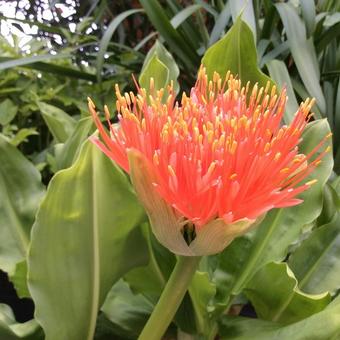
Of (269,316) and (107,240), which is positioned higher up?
(107,240)

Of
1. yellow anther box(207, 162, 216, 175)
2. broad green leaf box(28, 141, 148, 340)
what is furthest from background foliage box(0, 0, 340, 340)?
yellow anther box(207, 162, 216, 175)

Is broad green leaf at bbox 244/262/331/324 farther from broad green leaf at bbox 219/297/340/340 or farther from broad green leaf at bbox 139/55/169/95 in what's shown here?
broad green leaf at bbox 139/55/169/95

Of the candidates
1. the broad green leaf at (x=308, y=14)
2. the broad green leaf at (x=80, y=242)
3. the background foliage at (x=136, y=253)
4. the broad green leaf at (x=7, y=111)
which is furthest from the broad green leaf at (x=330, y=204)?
the broad green leaf at (x=7, y=111)

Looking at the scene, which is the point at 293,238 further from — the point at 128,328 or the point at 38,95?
the point at 38,95

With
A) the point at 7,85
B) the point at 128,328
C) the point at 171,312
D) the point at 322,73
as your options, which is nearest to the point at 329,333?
the point at 171,312

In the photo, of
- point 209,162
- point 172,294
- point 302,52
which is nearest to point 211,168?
point 209,162

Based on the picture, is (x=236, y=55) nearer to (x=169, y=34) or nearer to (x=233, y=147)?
(x=233, y=147)
